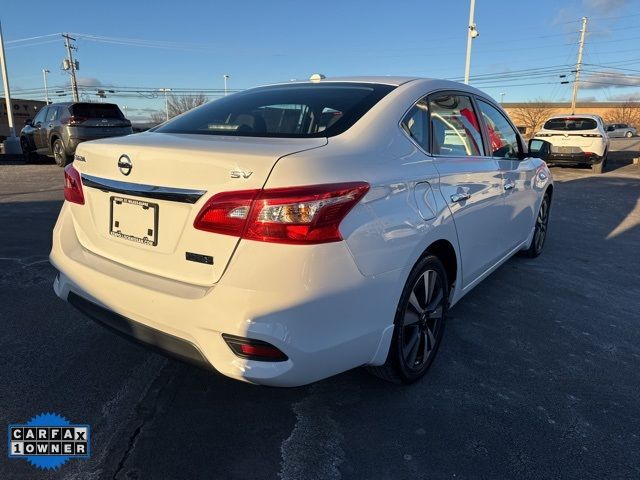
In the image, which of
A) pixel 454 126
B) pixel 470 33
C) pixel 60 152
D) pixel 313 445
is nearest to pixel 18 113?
pixel 60 152

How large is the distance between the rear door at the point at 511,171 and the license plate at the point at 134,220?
8.29ft

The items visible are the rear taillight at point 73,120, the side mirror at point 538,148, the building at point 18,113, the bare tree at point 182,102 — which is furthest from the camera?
the bare tree at point 182,102

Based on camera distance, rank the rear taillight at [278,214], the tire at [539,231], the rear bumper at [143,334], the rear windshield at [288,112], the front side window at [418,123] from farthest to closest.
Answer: the tire at [539,231] < the front side window at [418,123] < the rear windshield at [288,112] < the rear bumper at [143,334] < the rear taillight at [278,214]

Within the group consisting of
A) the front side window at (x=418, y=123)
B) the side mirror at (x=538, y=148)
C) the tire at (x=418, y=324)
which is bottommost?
the tire at (x=418, y=324)

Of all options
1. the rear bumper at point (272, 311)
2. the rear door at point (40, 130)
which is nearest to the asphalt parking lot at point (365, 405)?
the rear bumper at point (272, 311)

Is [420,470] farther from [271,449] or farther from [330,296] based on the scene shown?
[330,296]

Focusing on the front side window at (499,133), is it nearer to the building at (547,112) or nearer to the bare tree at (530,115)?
the building at (547,112)

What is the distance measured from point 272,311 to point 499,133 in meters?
2.86

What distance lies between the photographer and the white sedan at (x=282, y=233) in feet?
6.07

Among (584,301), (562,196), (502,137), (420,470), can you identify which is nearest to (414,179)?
(420,470)

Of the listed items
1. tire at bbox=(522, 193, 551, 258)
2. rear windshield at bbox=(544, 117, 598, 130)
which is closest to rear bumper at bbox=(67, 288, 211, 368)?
tire at bbox=(522, 193, 551, 258)

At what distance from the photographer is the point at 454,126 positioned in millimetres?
3109

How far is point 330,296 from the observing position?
1.91m

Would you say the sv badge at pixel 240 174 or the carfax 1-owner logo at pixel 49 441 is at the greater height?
the sv badge at pixel 240 174
